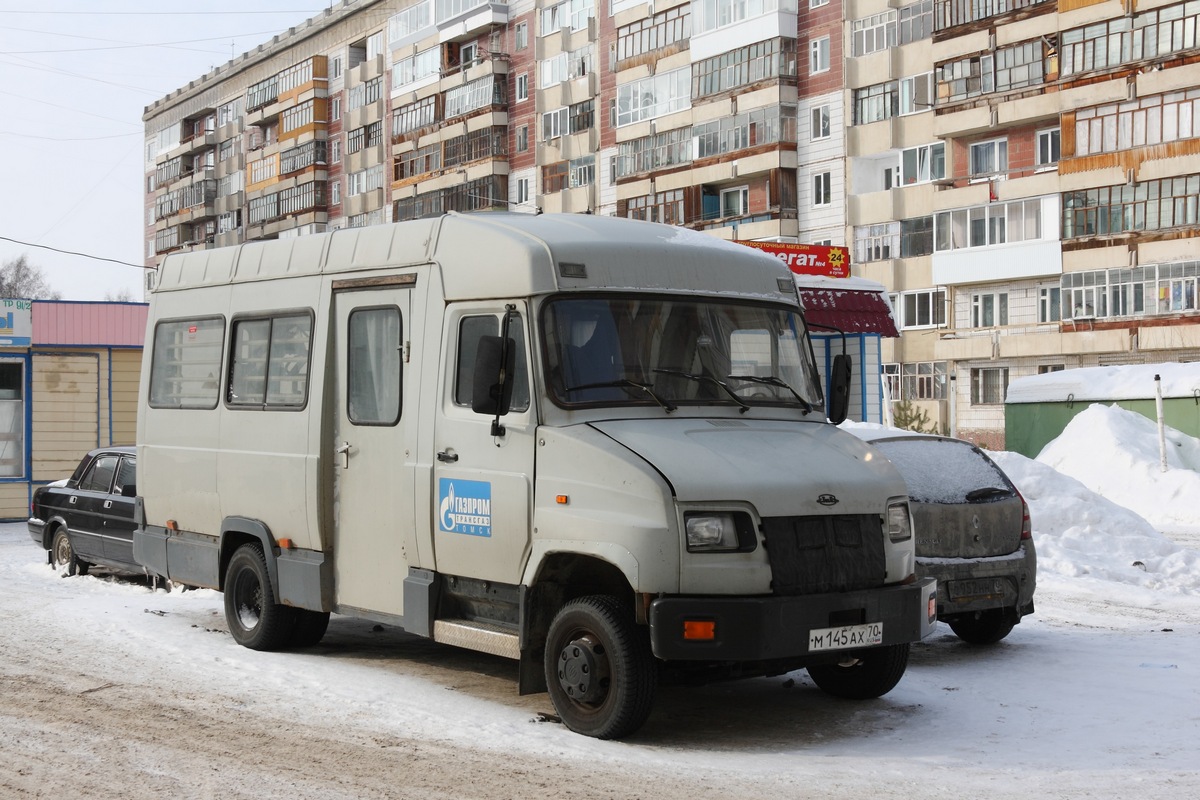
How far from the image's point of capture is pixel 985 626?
11227mm

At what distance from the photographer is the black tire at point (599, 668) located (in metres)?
7.81

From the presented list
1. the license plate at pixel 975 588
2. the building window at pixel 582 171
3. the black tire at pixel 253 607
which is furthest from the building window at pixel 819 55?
the black tire at pixel 253 607

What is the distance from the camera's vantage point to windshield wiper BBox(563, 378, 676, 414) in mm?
8445

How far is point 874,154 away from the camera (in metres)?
50.7

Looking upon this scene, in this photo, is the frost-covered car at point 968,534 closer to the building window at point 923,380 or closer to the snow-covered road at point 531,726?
the snow-covered road at point 531,726

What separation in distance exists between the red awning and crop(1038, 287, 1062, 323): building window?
19917mm

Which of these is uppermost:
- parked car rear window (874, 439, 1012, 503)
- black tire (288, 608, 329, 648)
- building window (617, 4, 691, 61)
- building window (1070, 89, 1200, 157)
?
building window (617, 4, 691, 61)

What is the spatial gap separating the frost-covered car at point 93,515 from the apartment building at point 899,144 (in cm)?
3394

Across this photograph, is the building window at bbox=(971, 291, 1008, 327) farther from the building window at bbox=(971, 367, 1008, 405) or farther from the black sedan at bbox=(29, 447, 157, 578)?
the black sedan at bbox=(29, 447, 157, 578)

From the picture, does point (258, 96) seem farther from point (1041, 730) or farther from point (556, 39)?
point (1041, 730)

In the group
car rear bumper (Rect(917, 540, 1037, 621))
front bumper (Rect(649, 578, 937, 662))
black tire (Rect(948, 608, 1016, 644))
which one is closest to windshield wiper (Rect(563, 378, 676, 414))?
front bumper (Rect(649, 578, 937, 662))

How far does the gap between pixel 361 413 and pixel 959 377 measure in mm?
41840

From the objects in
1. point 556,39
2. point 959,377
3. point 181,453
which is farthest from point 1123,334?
point 181,453

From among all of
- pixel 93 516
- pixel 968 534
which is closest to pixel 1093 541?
pixel 968 534
